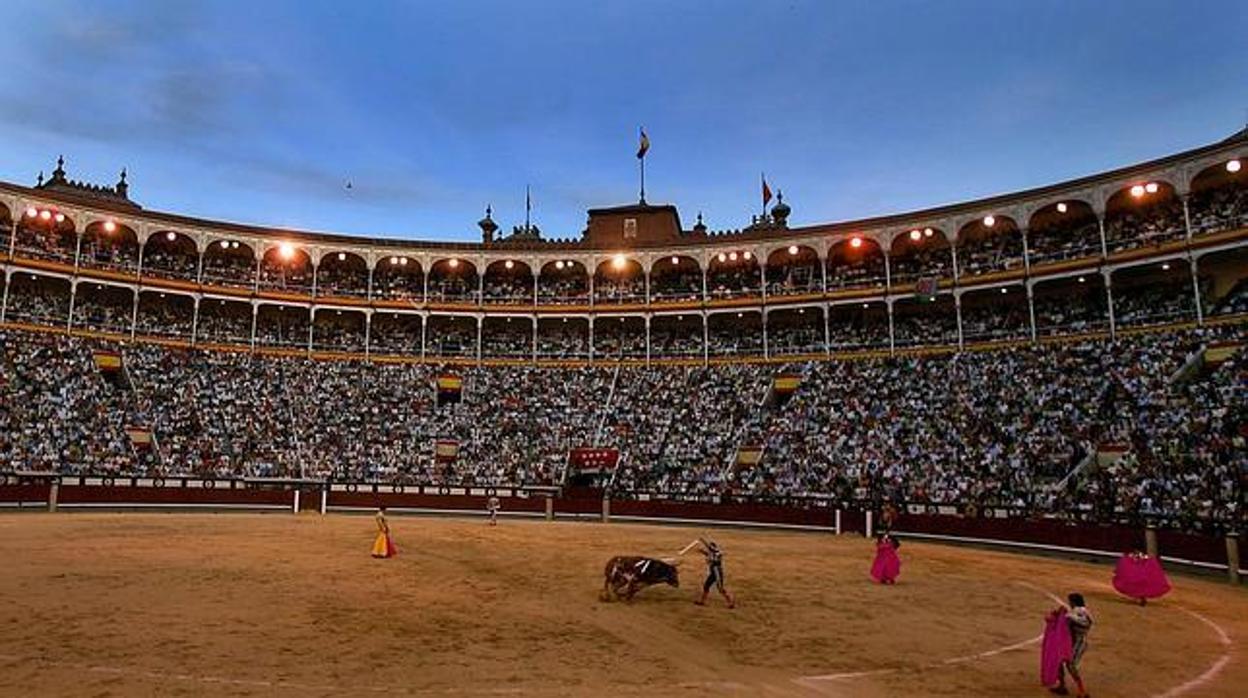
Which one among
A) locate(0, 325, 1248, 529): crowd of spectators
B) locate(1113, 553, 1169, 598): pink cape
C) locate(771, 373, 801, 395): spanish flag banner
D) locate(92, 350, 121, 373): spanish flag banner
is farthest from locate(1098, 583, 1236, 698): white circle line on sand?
locate(92, 350, 121, 373): spanish flag banner

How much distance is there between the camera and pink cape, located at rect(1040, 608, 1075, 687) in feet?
30.5

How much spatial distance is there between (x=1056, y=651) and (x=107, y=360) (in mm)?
43815

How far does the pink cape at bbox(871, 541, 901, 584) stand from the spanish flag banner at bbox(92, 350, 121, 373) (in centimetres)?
3879

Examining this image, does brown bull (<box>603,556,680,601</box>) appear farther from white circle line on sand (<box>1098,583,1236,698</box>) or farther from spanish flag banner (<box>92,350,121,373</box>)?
spanish flag banner (<box>92,350,121,373</box>)

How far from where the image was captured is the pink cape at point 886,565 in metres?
17.7

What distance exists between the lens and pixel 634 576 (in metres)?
14.6

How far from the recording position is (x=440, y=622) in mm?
12336

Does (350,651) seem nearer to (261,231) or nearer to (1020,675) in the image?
(1020,675)

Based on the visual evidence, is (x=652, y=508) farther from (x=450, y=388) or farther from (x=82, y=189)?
(x=82, y=189)

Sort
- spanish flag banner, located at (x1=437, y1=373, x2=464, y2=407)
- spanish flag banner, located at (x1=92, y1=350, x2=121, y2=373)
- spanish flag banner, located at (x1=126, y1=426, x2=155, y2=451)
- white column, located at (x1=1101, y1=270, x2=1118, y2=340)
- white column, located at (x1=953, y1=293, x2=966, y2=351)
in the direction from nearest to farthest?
white column, located at (x1=1101, y1=270, x2=1118, y2=340) < spanish flag banner, located at (x1=126, y1=426, x2=155, y2=451) < white column, located at (x1=953, y1=293, x2=966, y2=351) < spanish flag banner, located at (x1=92, y1=350, x2=121, y2=373) < spanish flag banner, located at (x1=437, y1=373, x2=464, y2=407)

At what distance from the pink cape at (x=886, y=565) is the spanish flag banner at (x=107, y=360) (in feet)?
127

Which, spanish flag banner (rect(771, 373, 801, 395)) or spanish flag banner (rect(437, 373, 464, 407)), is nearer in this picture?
spanish flag banner (rect(771, 373, 801, 395))

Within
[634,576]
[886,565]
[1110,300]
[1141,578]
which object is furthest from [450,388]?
[1141,578]

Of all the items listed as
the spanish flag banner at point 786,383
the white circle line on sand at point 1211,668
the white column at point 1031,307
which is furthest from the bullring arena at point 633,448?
the spanish flag banner at point 786,383
